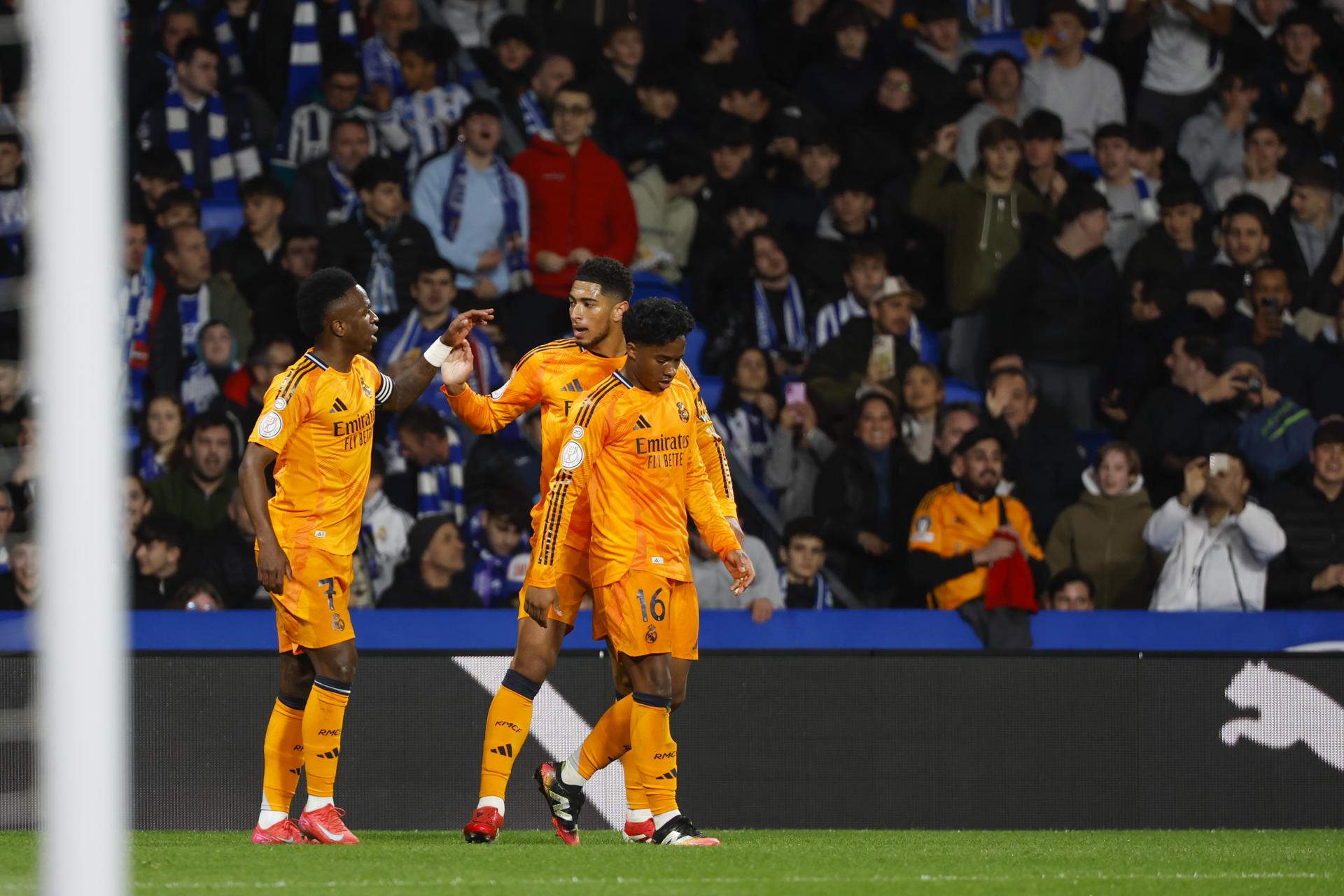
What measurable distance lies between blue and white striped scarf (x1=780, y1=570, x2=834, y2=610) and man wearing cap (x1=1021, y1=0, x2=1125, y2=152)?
4.52 metres

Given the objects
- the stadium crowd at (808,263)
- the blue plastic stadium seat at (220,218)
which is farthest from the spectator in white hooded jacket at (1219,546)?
the blue plastic stadium seat at (220,218)

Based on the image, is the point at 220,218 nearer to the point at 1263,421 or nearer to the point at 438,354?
the point at 438,354

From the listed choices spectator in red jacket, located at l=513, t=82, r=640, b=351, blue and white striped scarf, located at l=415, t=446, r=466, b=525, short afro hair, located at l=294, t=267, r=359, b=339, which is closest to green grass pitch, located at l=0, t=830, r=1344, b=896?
→ short afro hair, located at l=294, t=267, r=359, b=339

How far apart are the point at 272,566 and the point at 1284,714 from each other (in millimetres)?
4713

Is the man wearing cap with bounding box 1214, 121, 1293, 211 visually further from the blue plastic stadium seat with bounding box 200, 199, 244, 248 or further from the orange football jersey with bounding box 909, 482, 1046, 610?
the blue plastic stadium seat with bounding box 200, 199, 244, 248

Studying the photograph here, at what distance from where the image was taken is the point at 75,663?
11.4 ft

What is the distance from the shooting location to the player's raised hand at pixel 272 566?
6.83m

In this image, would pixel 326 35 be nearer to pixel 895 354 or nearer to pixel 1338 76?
pixel 895 354

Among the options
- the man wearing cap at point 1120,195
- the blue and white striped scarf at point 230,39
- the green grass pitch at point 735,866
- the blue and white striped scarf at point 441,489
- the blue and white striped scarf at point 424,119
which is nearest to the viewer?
the green grass pitch at point 735,866

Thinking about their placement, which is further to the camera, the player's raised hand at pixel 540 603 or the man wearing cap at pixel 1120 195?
the man wearing cap at pixel 1120 195

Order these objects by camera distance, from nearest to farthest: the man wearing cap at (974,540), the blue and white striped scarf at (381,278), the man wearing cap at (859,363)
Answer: the man wearing cap at (974,540)
the man wearing cap at (859,363)
the blue and white striped scarf at (381,278)

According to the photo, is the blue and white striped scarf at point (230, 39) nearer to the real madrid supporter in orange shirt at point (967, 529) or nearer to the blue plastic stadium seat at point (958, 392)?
the blue plastic stadium seat at point (958, 392)

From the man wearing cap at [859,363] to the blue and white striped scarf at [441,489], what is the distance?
2049 mm

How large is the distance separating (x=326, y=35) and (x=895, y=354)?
14.5 ft
